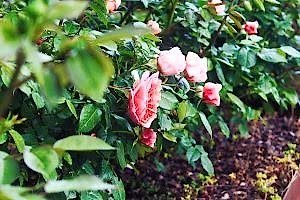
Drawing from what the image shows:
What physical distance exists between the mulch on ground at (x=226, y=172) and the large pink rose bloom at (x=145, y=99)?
0.74m

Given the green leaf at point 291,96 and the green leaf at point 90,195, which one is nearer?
the green leaf at point 90,195

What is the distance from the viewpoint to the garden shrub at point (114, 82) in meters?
0.56

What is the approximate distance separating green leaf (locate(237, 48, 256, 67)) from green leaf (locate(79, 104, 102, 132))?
768mm

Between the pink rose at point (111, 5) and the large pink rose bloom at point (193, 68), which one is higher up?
the pink rose at point (111, 5)

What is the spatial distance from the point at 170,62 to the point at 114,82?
0.15 m

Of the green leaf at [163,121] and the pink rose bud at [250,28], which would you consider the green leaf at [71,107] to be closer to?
the green leaf at [163,121]

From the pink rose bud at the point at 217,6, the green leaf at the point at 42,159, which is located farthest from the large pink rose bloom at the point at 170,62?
the green leaf at the point at 42,159

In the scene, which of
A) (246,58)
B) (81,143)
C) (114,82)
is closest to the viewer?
(81,143)

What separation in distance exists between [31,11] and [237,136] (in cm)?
221

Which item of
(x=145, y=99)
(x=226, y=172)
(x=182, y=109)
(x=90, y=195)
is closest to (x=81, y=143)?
(x=145, y=99)

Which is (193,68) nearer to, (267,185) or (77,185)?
(267,185)

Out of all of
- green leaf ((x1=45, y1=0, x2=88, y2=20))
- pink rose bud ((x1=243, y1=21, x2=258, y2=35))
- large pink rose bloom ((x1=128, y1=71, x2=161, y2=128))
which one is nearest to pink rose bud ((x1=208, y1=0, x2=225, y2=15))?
pink rose bud ((x1=243, y1=21, x2=258, y2=35))

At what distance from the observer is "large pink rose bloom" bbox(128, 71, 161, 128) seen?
1436mm

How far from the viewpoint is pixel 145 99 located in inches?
56.6
